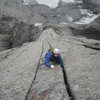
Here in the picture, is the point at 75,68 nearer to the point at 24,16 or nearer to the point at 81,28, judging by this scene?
the point at 81,28

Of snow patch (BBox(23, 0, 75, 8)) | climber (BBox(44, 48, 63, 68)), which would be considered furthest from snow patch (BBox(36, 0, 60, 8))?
climber (BBox(44, 48, 63, 68))

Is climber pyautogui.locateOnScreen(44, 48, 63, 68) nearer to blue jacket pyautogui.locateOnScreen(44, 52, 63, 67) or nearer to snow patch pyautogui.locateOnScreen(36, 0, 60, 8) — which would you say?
blue jacket pyautogui.locateOnScreen(44, 52, 63, 67)

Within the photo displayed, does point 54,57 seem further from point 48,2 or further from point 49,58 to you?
point 48,2

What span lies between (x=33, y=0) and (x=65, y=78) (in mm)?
39984

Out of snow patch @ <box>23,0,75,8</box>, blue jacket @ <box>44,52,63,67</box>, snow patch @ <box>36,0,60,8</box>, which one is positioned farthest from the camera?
snow patch @ <box>36,0,60,8</box>

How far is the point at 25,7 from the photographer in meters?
39.6

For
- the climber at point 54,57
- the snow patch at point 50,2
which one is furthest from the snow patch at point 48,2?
the climber at point 54,57

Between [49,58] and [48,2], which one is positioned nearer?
[49,58]

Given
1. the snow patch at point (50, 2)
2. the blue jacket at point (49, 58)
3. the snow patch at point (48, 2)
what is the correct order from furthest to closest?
the snow patch at point (50, 2), the snow patch at point (48, 2), the blue jacket at point (49, 58)

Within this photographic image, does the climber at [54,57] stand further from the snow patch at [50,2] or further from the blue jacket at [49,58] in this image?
the snow patch at [50,2]

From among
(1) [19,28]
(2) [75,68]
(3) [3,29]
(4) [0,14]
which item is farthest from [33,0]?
(2) [75,68]

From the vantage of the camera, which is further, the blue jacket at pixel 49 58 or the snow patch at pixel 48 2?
the snow patch at pixel 48 2

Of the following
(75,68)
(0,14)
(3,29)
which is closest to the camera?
(75,68)

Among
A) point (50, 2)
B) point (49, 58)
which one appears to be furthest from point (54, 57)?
point (50, 2)
